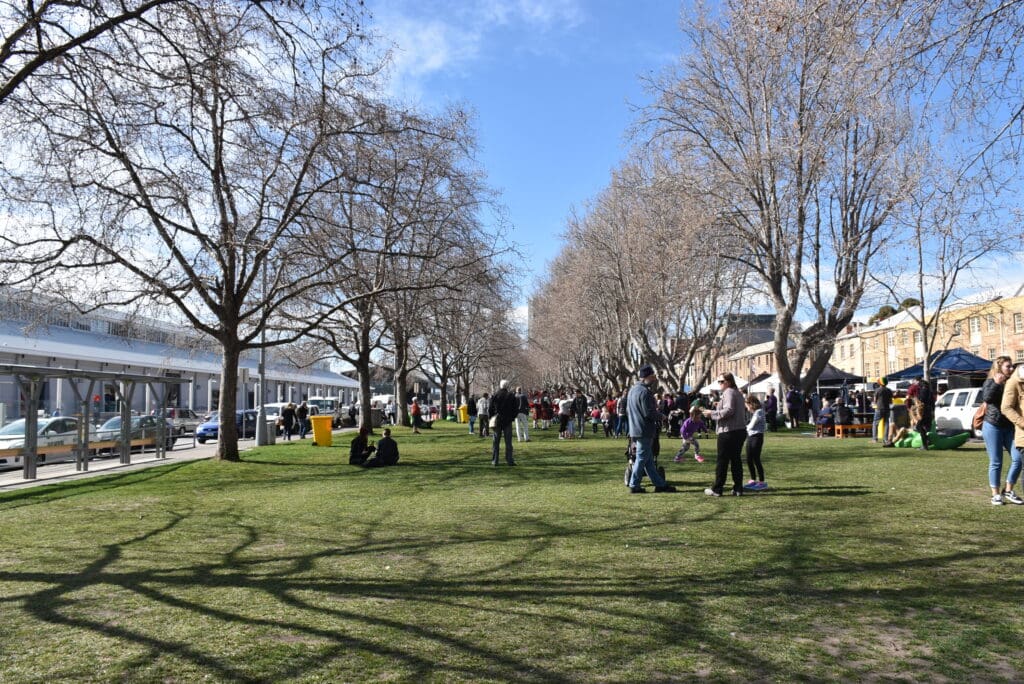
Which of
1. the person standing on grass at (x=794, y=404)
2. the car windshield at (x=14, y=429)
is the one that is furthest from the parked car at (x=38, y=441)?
the person standing on grass at (x=794, y=404)

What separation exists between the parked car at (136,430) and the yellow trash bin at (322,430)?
4598 millimetres

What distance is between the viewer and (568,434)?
28.9 metres

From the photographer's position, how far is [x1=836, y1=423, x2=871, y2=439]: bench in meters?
25.3

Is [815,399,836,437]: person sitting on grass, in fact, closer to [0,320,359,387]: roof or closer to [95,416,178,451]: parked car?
[0,320,359,387]: roof

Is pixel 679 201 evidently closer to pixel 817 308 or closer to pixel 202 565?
pixel 817 308

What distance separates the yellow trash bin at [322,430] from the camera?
2576 cm

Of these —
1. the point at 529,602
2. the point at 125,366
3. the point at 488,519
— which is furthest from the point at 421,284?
the point at 125,366

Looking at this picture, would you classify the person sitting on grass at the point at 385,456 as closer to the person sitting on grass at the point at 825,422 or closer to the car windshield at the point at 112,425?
the car windshield at the point at 112,425

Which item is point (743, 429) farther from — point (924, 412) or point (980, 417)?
point (924, 412)

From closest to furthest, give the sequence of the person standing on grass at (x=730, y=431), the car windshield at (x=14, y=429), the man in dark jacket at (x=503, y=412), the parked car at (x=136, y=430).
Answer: the person standing on grass at (x=730, y=431) → the man in dark jacket at (x=503, y=412) → the car windshield at (x=14, y=429) → the parked car at (x=136, y=430)

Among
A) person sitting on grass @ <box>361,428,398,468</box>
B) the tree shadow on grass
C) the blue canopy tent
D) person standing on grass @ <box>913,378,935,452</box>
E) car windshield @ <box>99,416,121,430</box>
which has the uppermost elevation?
the blue canopy tent

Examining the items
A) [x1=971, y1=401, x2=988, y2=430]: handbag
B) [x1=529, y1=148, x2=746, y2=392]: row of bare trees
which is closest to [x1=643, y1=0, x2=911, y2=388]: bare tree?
[x1=529, y1=148, x2=746, y2=392]: row of bare trees

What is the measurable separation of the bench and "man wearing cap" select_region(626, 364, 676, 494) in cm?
1629

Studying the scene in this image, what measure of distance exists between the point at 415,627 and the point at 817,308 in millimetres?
25269
